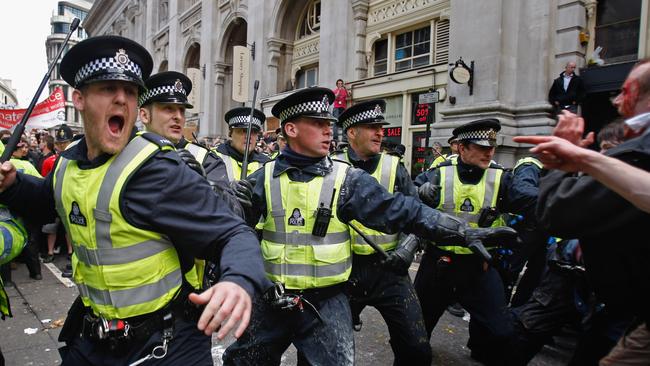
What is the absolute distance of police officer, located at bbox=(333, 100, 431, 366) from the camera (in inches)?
122

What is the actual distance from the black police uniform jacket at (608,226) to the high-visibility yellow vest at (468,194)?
2.14 m

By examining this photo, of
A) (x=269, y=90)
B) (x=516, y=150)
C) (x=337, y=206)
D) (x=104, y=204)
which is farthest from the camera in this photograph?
(x=269, y=90)

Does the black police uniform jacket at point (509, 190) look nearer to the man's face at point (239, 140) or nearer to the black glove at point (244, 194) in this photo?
the black glove at point (244, 194)

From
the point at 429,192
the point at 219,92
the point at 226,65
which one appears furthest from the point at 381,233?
the point at 226,65

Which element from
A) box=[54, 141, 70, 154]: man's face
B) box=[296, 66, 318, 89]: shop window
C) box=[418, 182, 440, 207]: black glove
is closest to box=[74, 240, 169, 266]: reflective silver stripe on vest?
box=[418, 182, 440, 207]: black glove

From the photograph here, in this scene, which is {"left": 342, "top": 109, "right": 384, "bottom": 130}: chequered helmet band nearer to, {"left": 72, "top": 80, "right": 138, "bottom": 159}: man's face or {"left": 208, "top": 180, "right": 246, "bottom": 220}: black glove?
{"left": 208, "top": 180, "right": 246, "bottom": 220}: black glove

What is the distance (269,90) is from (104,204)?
1768cm

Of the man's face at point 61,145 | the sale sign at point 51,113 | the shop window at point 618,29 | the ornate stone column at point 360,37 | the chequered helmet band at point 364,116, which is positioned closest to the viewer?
the chequered helmet band at point 364,116

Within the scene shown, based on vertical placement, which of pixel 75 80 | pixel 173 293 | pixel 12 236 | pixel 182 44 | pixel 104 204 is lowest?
pixel 173 293

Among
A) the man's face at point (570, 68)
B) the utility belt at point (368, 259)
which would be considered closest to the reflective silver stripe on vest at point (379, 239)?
the utility belt at point (368, 259)

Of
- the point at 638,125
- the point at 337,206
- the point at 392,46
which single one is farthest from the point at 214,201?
the point at 392,46

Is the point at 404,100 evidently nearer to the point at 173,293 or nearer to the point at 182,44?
the point at 173,293

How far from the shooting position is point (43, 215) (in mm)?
2236

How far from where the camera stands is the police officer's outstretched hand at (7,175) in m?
2.04
